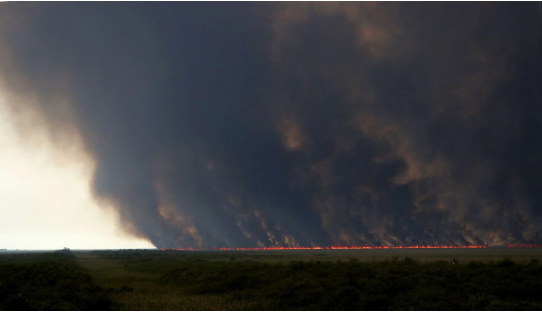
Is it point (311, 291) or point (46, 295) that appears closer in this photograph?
point (46, 295)

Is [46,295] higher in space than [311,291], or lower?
lower

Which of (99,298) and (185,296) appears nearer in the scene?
(99,298)

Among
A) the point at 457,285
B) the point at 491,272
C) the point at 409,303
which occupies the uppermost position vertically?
the point at 491,272

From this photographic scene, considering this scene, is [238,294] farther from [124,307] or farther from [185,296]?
[124,307]

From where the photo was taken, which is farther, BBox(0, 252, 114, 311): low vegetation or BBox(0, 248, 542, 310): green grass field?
BBox(0, 248, 542, 310): green grass field

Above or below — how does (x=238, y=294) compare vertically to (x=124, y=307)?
above

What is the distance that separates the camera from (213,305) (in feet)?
101

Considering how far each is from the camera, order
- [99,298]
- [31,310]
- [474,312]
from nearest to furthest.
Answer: [474,312]
[31,310]
[99,298]

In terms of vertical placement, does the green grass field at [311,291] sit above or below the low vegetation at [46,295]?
above

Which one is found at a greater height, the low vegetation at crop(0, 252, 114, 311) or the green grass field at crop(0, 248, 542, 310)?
the green grass field at crop(0, 248, 542, 310)

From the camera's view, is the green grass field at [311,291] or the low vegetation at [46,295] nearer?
the low vegetation at [46,295]

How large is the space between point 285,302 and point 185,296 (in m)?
10.4

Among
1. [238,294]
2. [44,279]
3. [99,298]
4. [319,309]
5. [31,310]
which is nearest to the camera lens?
[31,310]

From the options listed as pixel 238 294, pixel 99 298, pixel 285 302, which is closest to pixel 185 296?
pixel 238 294
